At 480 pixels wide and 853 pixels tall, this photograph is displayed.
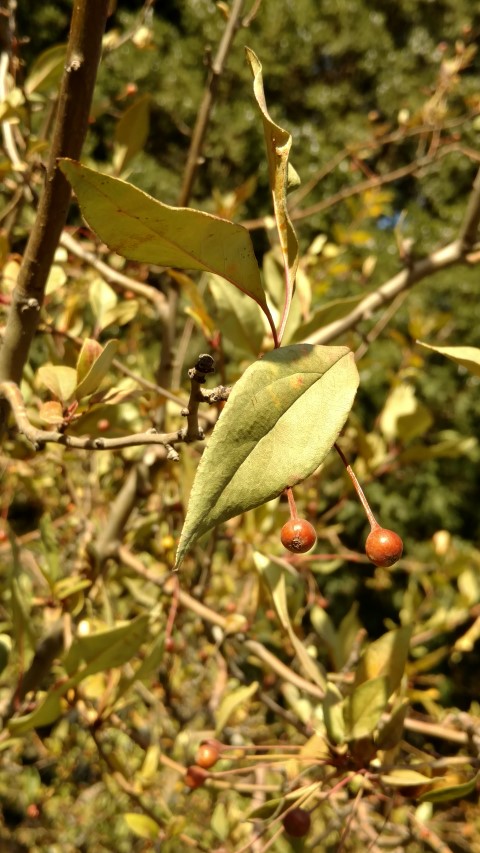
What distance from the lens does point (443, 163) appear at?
477 centimetres

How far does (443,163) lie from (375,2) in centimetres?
186

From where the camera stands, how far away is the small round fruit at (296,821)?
21.9 inches

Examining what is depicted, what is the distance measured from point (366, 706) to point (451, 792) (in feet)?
0.28

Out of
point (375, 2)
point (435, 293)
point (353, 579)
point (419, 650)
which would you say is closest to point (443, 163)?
point (435, 293)

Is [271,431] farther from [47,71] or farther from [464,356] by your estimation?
[47,71]

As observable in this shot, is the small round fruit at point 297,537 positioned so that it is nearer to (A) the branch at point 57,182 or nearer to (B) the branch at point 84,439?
(B) the branch at point 84,439

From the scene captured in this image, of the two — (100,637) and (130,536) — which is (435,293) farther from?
(100,637)

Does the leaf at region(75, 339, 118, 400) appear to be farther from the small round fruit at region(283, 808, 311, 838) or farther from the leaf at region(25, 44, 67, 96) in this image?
the leaf at region(25, 44, 67, 96)

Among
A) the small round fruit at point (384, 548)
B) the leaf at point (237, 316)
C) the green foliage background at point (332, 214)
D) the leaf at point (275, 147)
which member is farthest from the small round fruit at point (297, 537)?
the green foliage background at point (332, 214)

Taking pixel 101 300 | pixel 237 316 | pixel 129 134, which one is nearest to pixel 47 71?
pixel 129 134

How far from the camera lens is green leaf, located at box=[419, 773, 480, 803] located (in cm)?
46

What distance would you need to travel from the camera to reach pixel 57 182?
409mm

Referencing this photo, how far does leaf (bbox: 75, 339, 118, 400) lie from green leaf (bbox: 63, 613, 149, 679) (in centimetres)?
23

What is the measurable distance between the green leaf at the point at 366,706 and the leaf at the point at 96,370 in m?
0.33
